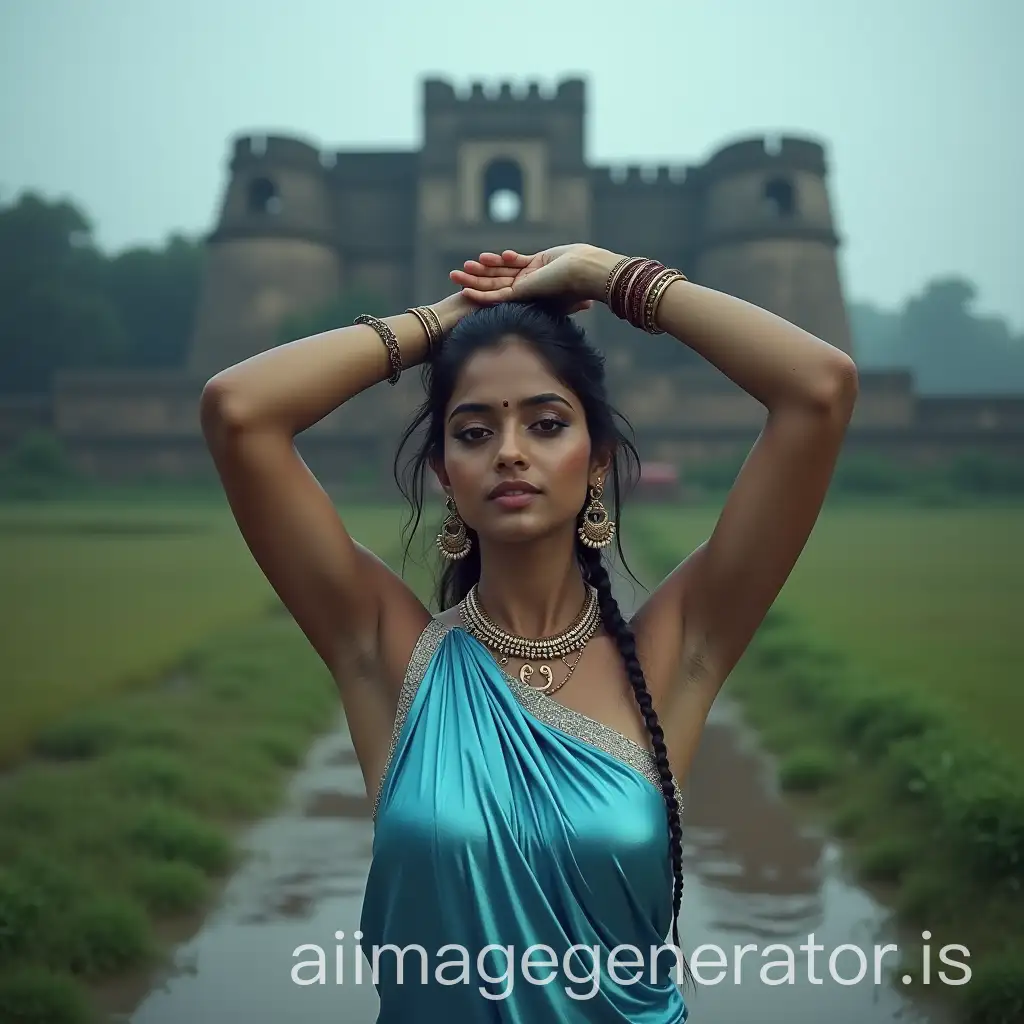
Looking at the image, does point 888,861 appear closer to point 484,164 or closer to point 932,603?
point 932,603

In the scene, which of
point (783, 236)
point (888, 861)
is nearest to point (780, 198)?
point (783, 236)

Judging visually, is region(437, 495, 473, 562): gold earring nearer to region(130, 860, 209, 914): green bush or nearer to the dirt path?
the dirt path

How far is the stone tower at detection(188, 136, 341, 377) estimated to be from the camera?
931 inches

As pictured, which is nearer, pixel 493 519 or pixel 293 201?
pixel 493 519

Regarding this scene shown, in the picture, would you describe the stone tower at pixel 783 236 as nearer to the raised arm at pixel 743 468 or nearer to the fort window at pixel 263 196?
the fort window at pixel 263 196

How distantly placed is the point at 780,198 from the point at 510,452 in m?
24.2

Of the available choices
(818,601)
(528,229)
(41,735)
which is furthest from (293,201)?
(41,735)

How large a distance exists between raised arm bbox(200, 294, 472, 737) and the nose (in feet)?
0.64

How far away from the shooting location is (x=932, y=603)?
761cm

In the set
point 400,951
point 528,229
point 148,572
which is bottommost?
point 148,572

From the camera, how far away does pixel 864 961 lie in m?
3.10

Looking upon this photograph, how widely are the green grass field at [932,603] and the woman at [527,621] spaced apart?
8.90ft

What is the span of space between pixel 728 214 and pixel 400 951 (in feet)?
76.8

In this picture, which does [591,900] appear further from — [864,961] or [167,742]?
[167,742]
